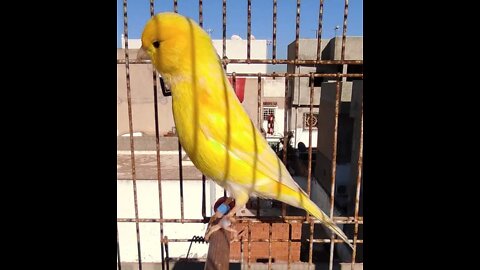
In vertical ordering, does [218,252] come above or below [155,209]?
above

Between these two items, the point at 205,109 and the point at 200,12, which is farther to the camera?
the point at 200,12

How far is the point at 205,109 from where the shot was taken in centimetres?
107

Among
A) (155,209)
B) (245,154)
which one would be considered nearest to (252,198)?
(155,209)

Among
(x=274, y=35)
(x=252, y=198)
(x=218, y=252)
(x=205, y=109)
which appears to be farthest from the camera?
(x=252, y=198)

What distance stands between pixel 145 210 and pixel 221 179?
9.80 ft

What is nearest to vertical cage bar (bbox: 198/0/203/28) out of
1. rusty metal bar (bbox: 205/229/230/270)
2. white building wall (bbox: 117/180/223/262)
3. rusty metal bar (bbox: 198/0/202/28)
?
rusty metal bar (bbox: 198/0/202/28)

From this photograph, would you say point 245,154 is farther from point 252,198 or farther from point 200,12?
point 252,198

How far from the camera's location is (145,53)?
1.07 m

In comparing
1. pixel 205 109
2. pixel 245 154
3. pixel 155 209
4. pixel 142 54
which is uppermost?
pixel 142 54

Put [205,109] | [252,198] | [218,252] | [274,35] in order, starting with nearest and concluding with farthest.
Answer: [218,252] → [205,109] → [274,35] → [252,198]

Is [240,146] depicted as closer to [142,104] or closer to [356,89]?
[356,89]

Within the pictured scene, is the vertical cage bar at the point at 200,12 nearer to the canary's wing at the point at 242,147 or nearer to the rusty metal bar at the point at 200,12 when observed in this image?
the rusty metal bar at the point at 200,12

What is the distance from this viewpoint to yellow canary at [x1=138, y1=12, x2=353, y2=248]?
1.02 meters
